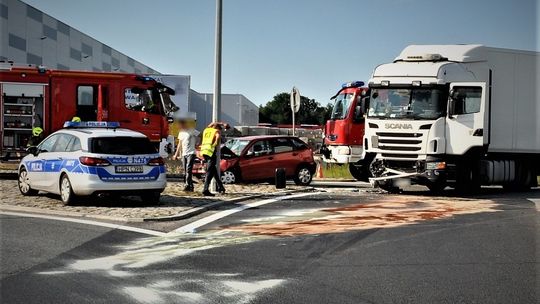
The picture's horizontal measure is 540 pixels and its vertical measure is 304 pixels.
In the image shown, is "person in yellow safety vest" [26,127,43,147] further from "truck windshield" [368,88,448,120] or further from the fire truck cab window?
"truck windshield" [368,88,448,120]

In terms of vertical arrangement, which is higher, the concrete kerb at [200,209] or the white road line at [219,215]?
the concrete kerb at [200,209]

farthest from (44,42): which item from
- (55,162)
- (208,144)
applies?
(55,162)

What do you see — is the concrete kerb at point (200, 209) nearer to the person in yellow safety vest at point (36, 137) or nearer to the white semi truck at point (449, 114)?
the white semi truck at point (449, 114)

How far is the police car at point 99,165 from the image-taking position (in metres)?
12.0

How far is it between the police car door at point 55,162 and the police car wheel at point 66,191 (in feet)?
0.53

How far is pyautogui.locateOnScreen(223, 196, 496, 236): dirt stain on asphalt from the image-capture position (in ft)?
33.7

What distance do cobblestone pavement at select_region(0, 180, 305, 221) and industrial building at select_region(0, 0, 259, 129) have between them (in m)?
18.3

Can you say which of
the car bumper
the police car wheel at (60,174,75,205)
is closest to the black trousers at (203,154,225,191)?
the car bumper

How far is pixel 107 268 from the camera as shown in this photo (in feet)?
23.1

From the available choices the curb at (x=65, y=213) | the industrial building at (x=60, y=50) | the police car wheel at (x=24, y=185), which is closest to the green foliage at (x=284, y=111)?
the industrial building at (x=60, y=50)

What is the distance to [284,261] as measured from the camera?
24.9ft

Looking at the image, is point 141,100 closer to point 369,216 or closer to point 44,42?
point 369,216

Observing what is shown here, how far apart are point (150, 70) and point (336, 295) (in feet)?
193

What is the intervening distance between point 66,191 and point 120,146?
54.3 inches
